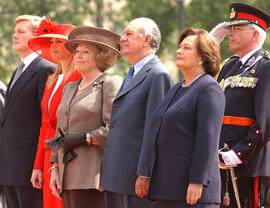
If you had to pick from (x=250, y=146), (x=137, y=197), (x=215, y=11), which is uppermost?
(x=215, y=11)

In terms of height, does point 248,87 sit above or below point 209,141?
above

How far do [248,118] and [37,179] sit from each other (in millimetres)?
2279

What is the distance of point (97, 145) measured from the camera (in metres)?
5.80

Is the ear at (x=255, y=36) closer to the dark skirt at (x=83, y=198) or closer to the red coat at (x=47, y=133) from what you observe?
the red coat at (x=47, y=133)

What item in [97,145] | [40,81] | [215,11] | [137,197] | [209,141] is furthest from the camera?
[215,11]

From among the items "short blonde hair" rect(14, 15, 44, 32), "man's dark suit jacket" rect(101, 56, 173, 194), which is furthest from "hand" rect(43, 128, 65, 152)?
"short blonde hair" rect(14, 15, 44, 32)

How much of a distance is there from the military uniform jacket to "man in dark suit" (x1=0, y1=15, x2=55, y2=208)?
216cm

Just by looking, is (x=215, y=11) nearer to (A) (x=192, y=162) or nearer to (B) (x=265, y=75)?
(B) (x=265, y=75)

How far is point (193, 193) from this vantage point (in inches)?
178

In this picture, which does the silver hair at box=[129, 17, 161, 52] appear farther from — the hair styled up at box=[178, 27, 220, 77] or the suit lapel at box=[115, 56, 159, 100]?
the hair styled up at box=[178, 27, 220, 77]

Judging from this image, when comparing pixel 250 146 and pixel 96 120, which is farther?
pixel 96 120

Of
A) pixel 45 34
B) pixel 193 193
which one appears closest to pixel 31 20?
pixel 45 34

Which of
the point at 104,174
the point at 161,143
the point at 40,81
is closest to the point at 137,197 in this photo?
the point at 104,174

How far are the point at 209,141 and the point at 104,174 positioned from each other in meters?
1.26
